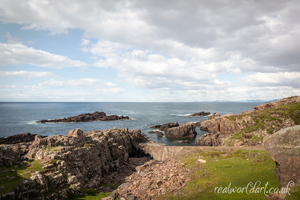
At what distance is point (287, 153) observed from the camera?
1376 cm

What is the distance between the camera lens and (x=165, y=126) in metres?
100

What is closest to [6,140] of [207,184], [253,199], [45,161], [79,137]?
[79,137]

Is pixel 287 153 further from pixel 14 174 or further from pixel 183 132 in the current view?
pixel 183 132

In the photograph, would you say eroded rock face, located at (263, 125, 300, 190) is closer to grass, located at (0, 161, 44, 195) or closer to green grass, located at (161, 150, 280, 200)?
green grass, located at (161, 150, 280, 200)

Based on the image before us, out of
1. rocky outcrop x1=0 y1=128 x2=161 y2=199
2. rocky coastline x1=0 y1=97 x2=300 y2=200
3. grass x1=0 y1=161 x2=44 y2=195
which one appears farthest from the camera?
rocky outcrop x1=0 y1=128 x2=161 y2=199

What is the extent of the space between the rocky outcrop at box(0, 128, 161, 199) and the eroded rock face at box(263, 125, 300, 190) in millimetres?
23568

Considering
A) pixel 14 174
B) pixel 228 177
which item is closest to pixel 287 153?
pixel 228 177

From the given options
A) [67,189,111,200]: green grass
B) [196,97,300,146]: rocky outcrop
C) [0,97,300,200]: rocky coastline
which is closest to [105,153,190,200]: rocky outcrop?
[0,97,300,200]: rocky coastline

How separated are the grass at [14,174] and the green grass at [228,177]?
1693cm

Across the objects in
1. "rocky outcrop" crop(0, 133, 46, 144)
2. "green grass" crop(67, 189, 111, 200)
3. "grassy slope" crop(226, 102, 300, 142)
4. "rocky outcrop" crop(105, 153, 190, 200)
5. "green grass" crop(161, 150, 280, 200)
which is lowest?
"rocky outcrop" crop(0, 133, 46, 144)

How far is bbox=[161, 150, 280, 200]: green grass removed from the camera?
17203 millimetres

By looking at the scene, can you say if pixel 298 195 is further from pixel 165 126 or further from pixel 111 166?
pixel 165 126

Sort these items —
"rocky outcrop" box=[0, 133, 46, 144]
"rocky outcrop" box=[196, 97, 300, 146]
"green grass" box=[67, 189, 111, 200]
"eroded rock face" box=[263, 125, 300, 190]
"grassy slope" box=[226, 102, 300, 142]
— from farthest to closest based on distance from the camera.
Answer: "rocky outcrop" box=[0, 133, 46, 144] → "grassy slope" box=[226, 102, 300, 142] → "rocky outcrop" box=[196, 97, 300, 146] → "green grass" box=[67, 189, 111, 200] → "eroded rock face" box=[263, 125, 300, 190]

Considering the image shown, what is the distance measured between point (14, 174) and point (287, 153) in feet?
95.9
